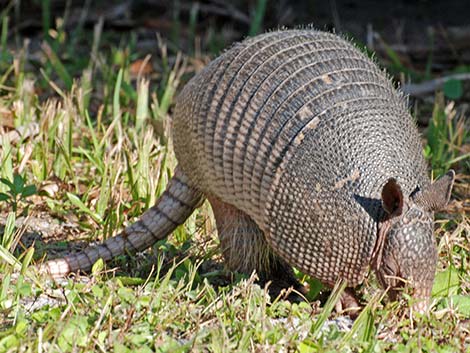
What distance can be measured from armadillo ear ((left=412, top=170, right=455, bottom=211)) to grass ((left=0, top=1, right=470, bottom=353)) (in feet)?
1.49

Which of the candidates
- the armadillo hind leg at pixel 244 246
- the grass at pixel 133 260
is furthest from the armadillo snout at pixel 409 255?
the armadillo hind leg at pixel 244 246

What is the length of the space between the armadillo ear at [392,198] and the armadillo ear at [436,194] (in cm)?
10

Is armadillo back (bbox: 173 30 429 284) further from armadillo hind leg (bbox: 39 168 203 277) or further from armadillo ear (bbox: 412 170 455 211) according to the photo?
armadillo hind leg (bbox: 39 168 203 277)

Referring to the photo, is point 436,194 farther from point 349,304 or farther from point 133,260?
point 133,260

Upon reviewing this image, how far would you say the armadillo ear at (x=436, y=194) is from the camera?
3938 mm

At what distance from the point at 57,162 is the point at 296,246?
222cm

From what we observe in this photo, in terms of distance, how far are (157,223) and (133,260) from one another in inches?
9.0

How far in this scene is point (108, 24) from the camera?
930 centimetres

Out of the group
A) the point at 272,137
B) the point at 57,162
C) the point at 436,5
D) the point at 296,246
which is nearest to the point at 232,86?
the point at 272,137

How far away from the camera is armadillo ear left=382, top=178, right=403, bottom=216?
3.86 metres

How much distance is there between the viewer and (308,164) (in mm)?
4152

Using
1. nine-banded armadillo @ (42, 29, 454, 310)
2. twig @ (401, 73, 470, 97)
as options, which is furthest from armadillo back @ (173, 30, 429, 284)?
twig @ (401, 73, 470, 97)

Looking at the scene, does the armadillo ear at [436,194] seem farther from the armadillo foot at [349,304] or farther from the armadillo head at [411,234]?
the armadillo foot at [349,304]

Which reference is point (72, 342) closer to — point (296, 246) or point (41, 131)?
point (296, 246)
